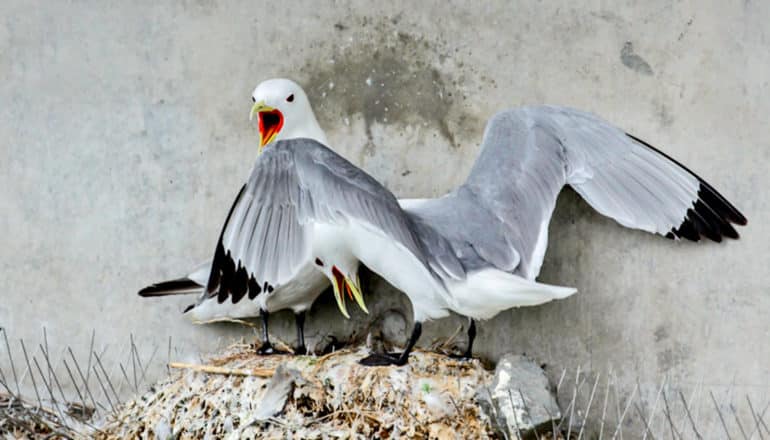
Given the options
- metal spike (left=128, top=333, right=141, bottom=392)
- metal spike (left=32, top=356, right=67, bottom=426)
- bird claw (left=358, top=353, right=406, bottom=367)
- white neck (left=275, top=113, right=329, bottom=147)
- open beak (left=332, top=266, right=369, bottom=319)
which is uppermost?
white neck (left=275, top=113, right=329, bottom=147)

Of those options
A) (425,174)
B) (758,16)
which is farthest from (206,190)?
(758,16)

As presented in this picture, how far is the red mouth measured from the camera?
337 centimetres

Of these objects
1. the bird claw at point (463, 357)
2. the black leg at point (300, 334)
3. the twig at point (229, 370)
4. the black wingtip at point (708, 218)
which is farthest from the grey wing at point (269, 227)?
the black wingtip at point (708, 218)

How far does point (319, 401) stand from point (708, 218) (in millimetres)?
1096

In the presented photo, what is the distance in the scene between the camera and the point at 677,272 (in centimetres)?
331

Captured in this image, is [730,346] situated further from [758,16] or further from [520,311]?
[758,16]

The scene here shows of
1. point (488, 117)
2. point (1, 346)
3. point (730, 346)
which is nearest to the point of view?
point (730, 346)

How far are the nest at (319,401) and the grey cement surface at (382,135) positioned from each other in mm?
344

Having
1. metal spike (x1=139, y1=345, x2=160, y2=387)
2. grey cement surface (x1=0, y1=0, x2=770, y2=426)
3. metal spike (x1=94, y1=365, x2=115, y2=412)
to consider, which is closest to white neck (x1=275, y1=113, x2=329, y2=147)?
grey cement surface (x1=0, y1=0, x2=770, y2=426)

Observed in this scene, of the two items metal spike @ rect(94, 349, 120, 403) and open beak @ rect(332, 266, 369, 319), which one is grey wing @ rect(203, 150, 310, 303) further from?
metal spike @ rect(94, 349, 120, 403)

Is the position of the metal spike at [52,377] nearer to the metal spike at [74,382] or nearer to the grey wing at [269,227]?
the metal spike at [74,382]

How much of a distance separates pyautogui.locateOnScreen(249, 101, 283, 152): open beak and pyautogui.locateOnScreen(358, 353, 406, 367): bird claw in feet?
2.12

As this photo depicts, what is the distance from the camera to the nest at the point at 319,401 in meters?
2.99

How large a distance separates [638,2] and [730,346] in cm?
93
